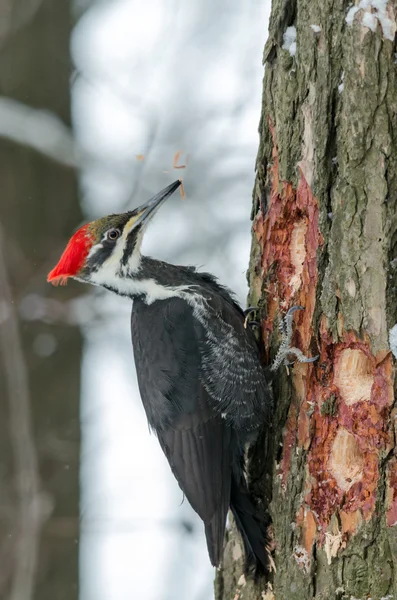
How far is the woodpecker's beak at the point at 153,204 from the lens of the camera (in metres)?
3.25

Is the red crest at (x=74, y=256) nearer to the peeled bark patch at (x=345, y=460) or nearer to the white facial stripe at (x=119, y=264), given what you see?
the white facial stripe at (x=119, y=264)

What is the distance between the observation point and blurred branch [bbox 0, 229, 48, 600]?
410 cm

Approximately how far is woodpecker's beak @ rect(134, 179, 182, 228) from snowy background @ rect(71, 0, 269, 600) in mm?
1467

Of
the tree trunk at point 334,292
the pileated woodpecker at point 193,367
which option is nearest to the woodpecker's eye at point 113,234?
the pileated woodpecker at point 193,367

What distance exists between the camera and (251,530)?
Result: 2.68 m

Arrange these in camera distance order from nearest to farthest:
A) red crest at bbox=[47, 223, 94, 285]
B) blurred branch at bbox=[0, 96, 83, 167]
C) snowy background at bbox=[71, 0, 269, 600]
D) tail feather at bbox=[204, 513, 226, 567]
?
tail feather at bbox=[204, 513, 226, 567], red crest at bbox=[47, 223, 94, 285], blurred branch at bbox=[0, 96, 83, 167], snowy background at bbox=[71, 0, 269, 600]

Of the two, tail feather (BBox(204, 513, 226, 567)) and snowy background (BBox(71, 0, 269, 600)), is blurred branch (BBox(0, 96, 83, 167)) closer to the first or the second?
snowy background (BBox(71, 0, 269, 600))

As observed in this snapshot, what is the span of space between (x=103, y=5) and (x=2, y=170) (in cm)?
150

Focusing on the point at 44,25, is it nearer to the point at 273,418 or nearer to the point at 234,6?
the point at 234,6

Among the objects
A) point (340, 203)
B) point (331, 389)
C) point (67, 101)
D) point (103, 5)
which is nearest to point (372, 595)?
point (331, 389)

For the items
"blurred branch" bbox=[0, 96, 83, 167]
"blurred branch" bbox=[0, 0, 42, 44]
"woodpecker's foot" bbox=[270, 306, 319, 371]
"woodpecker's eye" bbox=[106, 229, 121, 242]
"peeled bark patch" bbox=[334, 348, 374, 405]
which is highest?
"blurred branch" bbox=[0, 0, 42, 44]

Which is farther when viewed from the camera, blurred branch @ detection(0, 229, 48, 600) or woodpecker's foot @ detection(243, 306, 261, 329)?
blurred branch @ detection(0, 229, 48, 600)

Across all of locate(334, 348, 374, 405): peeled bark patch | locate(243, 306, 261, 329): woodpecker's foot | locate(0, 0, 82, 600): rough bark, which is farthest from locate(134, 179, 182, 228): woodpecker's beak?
locate(334, 348, 374, 405): peeled bark patch

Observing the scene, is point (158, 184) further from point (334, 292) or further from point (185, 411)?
point (334, 292)
